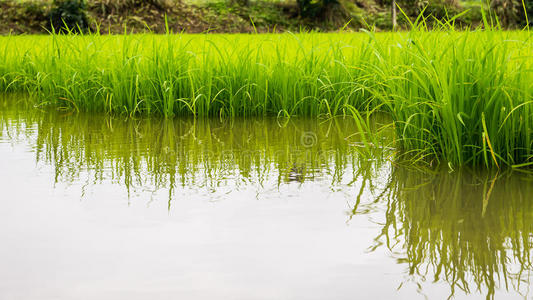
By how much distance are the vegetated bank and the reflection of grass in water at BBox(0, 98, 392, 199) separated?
24 centimetres

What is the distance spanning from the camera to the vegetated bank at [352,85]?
3248mm

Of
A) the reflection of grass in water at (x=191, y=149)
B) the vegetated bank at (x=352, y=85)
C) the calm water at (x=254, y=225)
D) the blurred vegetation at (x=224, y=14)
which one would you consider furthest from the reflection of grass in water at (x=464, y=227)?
the blurred vegetation at (x=224, y=14)

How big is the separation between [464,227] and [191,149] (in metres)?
1.93

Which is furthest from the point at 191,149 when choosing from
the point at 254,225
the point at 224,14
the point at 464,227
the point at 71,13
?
the point at 224,14

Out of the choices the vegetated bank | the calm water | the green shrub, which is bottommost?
the calm water

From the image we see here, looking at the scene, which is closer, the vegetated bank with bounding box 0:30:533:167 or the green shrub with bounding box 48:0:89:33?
the vegetated bank with bounding box 0:30:533:167

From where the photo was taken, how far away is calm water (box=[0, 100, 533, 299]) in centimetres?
179

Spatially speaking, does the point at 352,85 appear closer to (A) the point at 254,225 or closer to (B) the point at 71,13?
(A) the point at 254,225

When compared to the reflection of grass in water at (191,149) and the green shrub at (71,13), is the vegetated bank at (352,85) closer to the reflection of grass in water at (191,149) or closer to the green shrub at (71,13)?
the reflection of grass in water at (191,149)

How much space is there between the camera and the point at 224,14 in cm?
1992

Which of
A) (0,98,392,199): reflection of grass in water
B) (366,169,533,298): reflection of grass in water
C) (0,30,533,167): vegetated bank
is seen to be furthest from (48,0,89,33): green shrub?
(366,169,533,298): reflection of grass in water

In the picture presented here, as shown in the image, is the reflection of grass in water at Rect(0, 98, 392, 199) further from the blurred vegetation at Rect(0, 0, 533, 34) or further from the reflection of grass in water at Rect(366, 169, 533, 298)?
the blurred vegetation at Rect(0, 0, 533, 34)

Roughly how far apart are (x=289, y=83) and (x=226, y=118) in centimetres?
58

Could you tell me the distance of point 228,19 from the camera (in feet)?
64.3
